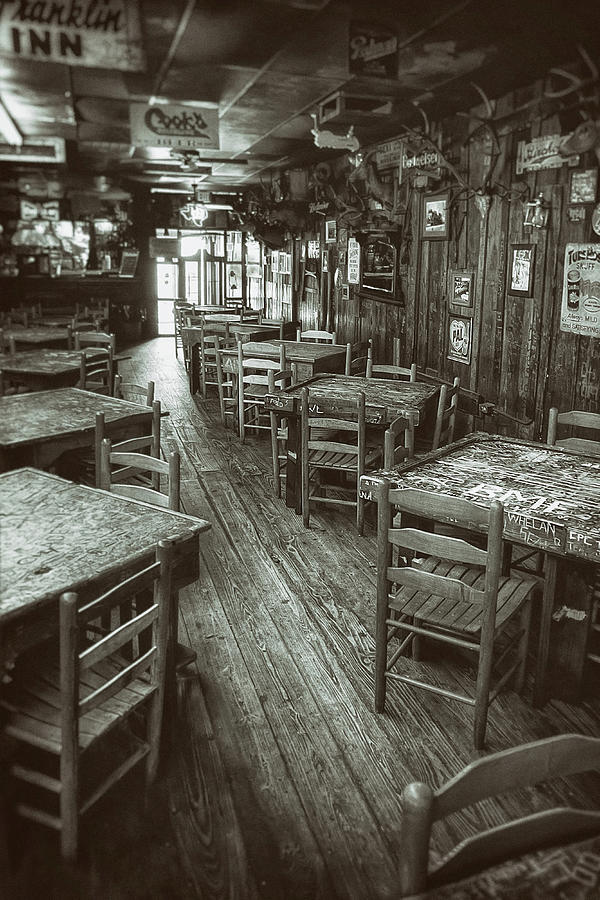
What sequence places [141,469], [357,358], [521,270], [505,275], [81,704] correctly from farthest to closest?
[357,358], [505,275], [521,270], [141,469], [81,704]

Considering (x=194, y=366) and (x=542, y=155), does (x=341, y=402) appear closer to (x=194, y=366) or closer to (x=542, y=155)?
(x=542, y=155)

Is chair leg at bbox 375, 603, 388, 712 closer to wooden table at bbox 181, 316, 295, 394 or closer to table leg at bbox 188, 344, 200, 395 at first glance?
wooden table at bbox 181, 316, 295, 394

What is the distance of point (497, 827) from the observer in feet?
4.34

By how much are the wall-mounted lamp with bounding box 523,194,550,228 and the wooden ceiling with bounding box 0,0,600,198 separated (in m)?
0.82

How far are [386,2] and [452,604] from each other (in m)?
3.18

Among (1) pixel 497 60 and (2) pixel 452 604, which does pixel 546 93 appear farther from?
(2) pixel 452 604

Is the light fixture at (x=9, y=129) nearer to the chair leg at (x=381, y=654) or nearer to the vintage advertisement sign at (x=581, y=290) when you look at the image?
the vintage advertisement sign at (x=581, y=290)

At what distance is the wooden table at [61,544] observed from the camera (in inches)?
85.3

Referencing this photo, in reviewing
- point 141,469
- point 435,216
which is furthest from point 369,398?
point 435,216

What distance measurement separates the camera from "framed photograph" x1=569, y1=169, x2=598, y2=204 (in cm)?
455

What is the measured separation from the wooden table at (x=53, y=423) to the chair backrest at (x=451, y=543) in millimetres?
1790

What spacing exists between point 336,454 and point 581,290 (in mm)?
1973

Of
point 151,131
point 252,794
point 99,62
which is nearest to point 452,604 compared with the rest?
point 252,794

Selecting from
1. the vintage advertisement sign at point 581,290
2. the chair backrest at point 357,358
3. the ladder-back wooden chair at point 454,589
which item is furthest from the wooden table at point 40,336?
the ladder-back wooden chair at point 454,589
